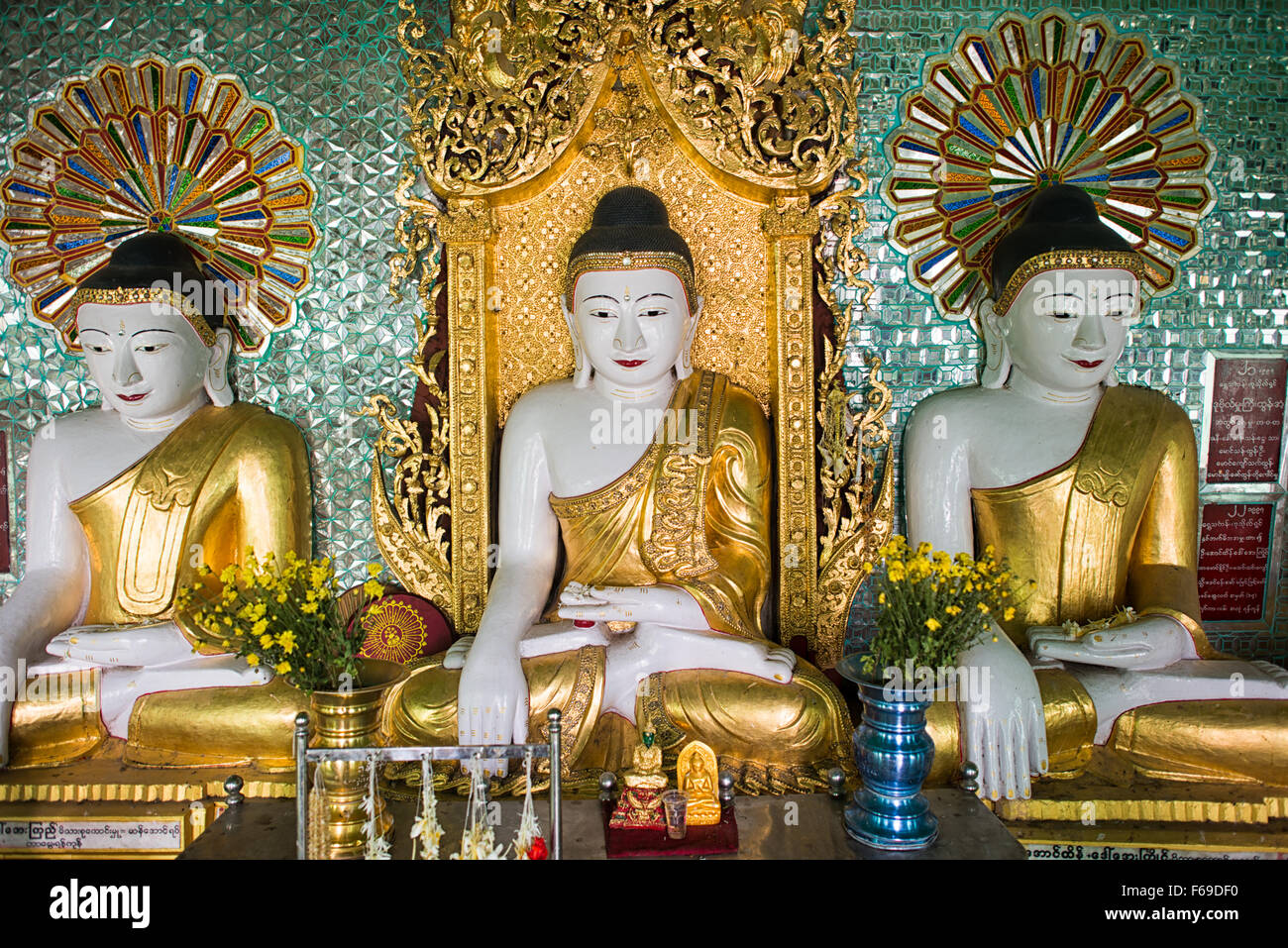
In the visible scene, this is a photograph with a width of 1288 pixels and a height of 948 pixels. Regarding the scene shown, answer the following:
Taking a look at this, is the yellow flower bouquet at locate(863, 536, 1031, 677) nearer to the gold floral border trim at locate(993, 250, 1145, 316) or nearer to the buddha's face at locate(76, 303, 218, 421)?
the gold floral border trim at locate(993, 250, 1145, 316)

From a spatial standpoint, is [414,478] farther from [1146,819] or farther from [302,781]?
[1146,819]

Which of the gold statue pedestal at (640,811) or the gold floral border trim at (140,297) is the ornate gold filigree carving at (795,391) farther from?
the gold floral border trim at (140,297)

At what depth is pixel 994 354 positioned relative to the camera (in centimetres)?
449

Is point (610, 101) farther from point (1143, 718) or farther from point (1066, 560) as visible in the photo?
point (1143, 718)

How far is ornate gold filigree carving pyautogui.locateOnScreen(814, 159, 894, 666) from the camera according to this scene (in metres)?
4.50

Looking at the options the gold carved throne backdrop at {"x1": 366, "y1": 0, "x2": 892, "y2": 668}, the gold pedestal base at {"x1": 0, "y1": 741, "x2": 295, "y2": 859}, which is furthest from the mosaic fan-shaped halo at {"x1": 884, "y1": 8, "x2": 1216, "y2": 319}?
the gold pedestal base at {"x1": 0, "y1": 741, "x2": 295, "y2": 859}

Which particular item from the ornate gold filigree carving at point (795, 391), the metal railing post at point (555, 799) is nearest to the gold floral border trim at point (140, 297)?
the ornate gold filigree carving at point (795, 391)

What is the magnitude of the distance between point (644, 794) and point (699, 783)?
18cm

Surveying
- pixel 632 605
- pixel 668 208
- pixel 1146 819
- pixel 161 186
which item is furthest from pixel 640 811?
pixel 161 186

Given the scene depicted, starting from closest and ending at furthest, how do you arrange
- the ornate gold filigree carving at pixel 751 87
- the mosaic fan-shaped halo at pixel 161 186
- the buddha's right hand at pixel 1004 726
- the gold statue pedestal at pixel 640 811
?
the gold statue pedestal at pixel 640 811 → the buddha's right hand at pixel 1004 726 → the ornate gold filigree carving at pixel 751 87 → the mosaic fan-shaped halo at pixel 161 186

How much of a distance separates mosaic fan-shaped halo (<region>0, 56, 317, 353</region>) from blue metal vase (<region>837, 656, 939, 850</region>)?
3481 mm

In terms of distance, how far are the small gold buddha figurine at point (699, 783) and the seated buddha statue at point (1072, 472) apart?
1.41 metres

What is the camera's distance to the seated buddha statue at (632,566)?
3.64 meters

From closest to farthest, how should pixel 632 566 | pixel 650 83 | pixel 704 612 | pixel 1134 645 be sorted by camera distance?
pixel 1134 645
pixel 704 612
pixel 632 566
pixel 650 83
